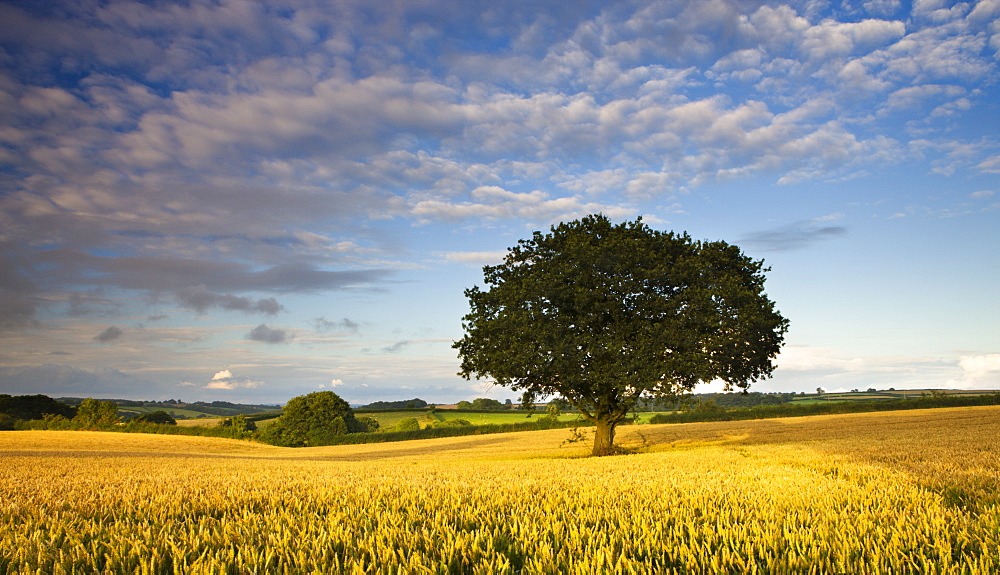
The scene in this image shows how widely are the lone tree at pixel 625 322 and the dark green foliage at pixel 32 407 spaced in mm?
101745

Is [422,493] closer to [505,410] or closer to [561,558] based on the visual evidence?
[561,558]

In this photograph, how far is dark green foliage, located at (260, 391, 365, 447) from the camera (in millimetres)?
76438

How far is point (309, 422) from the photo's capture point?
78.1 m

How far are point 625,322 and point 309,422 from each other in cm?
6617

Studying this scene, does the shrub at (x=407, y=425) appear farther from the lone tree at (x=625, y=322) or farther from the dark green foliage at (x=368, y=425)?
the lone tree at (x=625, y=322)

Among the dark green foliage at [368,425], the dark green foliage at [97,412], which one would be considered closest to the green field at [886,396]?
the dark green foliage at [368,425]

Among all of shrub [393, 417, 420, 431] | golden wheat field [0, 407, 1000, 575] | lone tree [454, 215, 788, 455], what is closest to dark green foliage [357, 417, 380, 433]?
shrub [393, 417, 420, 431]

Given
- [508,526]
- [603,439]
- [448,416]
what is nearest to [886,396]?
[448,416]

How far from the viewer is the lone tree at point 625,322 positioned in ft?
77.5

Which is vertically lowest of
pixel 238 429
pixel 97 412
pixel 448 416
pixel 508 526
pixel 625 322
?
pixel 448 416

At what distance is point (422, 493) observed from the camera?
6.50 metres

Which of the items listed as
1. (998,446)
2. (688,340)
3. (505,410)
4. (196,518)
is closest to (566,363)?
(688,340)

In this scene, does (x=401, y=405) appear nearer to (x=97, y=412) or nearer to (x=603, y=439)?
(x=97, y=412)

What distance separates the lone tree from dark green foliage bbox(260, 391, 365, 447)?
58178mm
